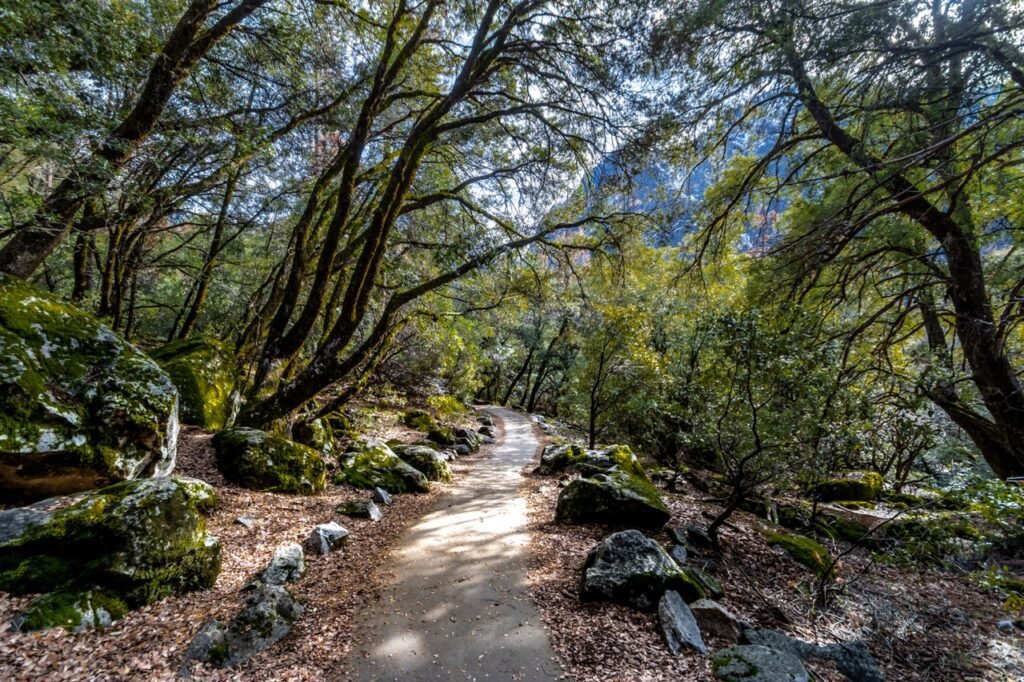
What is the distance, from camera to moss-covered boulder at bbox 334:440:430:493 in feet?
23.0

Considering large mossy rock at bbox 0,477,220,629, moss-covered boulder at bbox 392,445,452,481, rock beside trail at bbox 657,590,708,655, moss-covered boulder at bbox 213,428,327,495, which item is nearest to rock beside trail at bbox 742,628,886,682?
rock beside trail at bbox 657,590,708,655

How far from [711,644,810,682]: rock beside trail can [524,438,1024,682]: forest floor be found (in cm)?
13

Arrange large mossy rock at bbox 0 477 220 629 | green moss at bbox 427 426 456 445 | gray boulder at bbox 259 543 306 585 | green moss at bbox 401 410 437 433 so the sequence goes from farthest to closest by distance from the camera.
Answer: green moss at bbox 401 410 437 433, green moss at bbox 427 426 456 445, gray boulder at bbox 259 543 306 585, large mossy rock at bbox 0 477 220 629

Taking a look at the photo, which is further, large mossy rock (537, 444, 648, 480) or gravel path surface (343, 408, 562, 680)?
large mossy rock (537, 444, 648, 480)

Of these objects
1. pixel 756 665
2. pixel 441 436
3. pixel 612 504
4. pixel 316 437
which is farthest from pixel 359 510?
pixel 441 436

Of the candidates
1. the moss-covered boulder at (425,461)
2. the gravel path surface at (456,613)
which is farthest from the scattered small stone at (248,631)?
the moss-covered boulder at (425,461)

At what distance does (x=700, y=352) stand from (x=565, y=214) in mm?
4291

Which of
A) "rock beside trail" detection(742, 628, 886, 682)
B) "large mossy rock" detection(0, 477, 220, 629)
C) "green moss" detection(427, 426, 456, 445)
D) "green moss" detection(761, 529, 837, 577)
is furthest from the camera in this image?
"green moss" detection(427, 426, 456, 445)

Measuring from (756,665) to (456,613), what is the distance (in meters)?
2.44

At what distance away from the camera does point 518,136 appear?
764 centimetres

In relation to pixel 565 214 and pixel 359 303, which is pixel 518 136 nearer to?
pixel 565 214

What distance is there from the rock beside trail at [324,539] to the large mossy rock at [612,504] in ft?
10.00

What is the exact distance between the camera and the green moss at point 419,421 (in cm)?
1366

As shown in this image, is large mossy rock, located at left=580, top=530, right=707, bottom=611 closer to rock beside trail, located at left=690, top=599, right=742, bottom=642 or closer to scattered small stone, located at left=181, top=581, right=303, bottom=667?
rock beside trail, located at left=690, top=599, right=742, bottom=642
